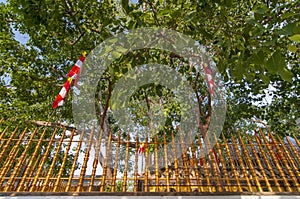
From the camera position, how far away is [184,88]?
318 inches

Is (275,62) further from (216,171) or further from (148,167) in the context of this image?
(148,167)

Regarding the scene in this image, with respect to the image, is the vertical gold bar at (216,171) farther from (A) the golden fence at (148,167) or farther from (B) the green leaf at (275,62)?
(B) the green leaf at (275,62)

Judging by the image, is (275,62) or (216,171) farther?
(216,171)

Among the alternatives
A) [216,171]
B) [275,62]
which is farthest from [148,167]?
[275,62]

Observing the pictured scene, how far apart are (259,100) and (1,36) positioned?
9386 mm

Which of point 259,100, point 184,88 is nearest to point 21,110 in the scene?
point 184,88

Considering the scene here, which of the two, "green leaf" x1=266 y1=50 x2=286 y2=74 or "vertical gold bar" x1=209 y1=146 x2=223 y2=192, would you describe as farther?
"vertical gold bar" x1=209 y1=146 x2=223 y2=192

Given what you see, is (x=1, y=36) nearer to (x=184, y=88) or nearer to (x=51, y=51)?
(x=51, y=51)

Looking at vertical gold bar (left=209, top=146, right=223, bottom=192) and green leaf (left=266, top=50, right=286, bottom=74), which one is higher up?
green leaf (left=266, top=50, right=286, bottom=74)

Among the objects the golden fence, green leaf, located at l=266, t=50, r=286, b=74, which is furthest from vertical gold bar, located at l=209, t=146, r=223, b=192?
green leaf, located at l=266, t=50, r=286, b=74

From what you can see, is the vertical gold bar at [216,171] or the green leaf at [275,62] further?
the vertical gold bar at [216,171]

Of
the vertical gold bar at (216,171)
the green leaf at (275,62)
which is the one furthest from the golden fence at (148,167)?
the green leaf at (275,62)

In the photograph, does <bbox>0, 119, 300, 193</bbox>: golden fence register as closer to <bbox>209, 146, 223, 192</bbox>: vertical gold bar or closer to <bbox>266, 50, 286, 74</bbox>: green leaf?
<bbox>209, 146, 223, 192</bbox>: vertical gold bar

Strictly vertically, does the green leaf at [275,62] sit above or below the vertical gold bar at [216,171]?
above
